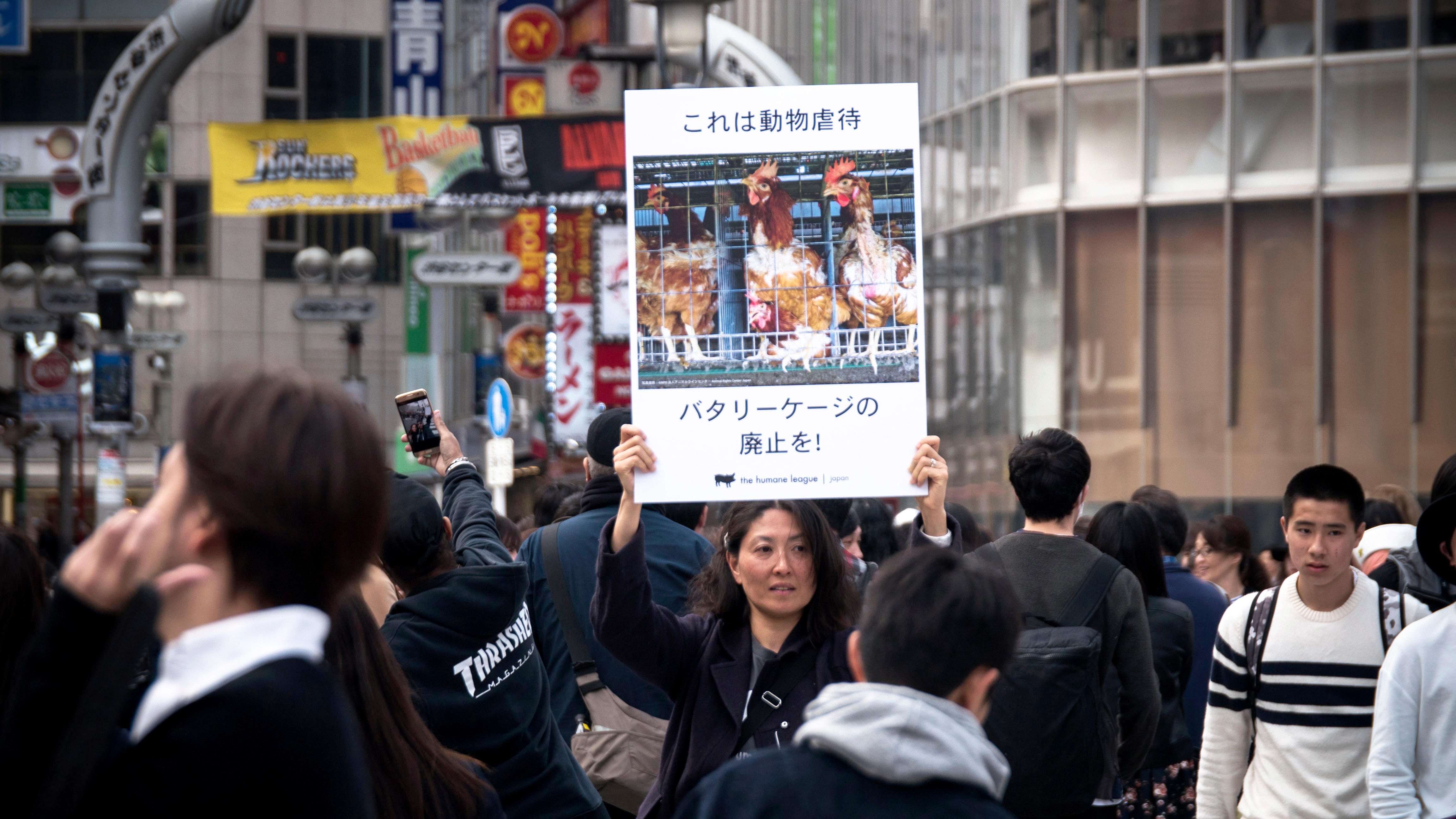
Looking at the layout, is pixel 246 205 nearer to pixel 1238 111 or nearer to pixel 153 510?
pixel 1238 111

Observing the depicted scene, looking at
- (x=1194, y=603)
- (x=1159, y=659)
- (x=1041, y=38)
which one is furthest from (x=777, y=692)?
(x=1041, y=38)

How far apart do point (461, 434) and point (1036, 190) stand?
9443 mm

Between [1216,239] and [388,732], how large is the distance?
14.5 m

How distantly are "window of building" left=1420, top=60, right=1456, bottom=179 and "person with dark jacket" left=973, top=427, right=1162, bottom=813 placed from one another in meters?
12.0

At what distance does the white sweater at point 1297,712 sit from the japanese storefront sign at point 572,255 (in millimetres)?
19018

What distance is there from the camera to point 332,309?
74.4ft

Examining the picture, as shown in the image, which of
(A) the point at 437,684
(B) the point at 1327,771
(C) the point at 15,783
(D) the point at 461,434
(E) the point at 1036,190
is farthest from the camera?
(D) the point at 461,434

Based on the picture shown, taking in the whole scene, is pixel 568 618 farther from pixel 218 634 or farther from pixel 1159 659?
pixel 218 634

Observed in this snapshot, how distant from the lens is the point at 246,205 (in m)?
17.6

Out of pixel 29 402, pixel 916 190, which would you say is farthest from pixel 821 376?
pixel 29 402

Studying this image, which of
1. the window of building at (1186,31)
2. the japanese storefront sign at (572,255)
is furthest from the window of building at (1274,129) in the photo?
the japanese storefront sign at (572,255)

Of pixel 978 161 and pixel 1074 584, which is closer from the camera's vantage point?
pixel 1074 584

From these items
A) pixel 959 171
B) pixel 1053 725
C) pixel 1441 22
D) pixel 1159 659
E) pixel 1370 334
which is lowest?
pixel 1159 659

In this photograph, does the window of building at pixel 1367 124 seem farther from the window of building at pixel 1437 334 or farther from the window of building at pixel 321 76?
the window of building at pixel 321 76
